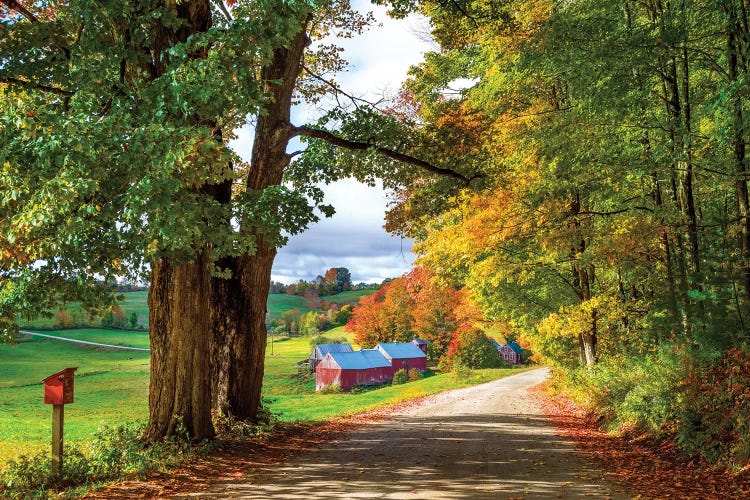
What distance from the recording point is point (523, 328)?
76.2ft

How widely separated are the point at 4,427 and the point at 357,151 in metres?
20.0

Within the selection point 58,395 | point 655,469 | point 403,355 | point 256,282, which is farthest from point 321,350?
point 655,469

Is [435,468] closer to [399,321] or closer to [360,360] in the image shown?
[360,360]

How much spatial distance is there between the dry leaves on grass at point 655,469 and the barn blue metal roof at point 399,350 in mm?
47593

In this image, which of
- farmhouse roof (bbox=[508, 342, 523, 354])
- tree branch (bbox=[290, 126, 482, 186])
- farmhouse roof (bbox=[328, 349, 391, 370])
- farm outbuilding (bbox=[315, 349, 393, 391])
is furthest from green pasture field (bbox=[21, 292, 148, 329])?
tree branch (bbox=[290, 126, 482, 186])

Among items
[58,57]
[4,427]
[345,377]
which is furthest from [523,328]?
[345,377]

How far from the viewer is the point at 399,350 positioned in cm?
6109

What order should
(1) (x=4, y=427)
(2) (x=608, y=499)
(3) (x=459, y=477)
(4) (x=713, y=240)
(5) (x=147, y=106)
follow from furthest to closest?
(1) (x=4, y=427) < (4) (x=713, y=240) < (3) (x=459, y=477) < (5) (x=147, y=106) < (2) (x=608, y=499)

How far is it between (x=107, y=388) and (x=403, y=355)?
95.3 feet

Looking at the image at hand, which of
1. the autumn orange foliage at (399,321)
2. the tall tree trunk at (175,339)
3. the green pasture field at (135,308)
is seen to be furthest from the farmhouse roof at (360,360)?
the tall tree trunk at (175,339)

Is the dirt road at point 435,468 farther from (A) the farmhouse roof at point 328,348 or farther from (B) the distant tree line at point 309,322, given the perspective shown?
(B) the distant tree line at point 309,322

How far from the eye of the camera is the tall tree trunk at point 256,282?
11.7 metres

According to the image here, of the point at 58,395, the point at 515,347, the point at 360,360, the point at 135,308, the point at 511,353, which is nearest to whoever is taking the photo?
the point at 58,395

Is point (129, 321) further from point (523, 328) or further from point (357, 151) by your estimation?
point (357, 151)
